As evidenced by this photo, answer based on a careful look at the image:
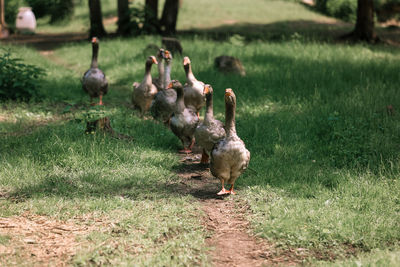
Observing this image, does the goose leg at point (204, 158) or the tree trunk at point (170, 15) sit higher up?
the tree trunk at point (170, 15)

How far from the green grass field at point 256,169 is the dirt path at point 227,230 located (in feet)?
0.46

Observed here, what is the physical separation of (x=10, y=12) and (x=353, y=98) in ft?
90.7

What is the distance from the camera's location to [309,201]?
18.6ft

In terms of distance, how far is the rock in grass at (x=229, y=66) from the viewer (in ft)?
40.9

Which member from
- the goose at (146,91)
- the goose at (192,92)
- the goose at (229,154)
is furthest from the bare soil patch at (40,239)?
the goose at (146,91)

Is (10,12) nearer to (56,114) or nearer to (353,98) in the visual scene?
(56,114)

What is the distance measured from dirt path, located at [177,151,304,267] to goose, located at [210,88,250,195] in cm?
28

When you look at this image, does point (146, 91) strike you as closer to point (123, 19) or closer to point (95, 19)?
point (123, 19)

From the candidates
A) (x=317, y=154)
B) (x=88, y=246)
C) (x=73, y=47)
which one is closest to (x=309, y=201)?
(x=317, y=154)

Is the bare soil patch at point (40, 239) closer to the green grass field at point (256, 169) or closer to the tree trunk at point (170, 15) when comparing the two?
the green grass field at point (256, 169)

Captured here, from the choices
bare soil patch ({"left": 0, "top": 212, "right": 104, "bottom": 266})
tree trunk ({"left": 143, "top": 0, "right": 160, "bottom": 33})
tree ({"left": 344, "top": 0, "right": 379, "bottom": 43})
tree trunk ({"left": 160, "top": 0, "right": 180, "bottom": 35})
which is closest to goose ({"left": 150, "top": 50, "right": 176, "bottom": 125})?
bare soil patch ({"left": 0, "top": 212, "right": 104, "bottom": 266})

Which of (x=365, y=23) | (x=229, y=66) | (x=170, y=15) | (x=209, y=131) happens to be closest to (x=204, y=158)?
(x=209, y=131)

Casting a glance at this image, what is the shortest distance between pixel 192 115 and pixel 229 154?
2.10 meters

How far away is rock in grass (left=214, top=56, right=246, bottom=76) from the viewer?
1247cm
